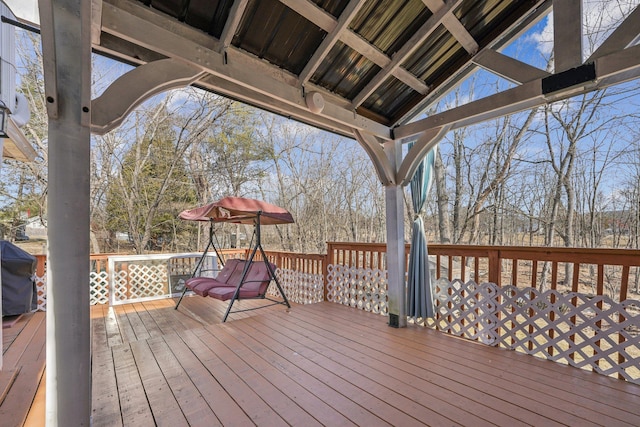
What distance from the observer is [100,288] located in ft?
17.1

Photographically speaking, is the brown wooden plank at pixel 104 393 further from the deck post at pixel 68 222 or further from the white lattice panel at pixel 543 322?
the white lattice panel at pixel 543 322

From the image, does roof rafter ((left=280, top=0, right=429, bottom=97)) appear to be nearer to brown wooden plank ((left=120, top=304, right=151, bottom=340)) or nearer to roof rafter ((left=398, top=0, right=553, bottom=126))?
roof rafter ((left=398, top=0, right=553, bottom=126))

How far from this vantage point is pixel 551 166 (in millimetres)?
7414

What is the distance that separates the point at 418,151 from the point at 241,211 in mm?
2698

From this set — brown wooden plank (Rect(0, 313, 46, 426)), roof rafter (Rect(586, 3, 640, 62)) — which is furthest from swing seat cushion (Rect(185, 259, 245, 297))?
roof rafter (Rect(586, 3, 640, 62))

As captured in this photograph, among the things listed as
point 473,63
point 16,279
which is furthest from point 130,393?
point 473,63

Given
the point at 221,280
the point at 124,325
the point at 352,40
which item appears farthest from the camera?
the point at 221,280

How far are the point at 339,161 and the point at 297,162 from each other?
4.80ft

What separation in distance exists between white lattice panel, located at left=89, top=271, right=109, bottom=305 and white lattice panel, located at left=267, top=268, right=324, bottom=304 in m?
3.08

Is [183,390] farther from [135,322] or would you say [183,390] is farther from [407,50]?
[407,50]

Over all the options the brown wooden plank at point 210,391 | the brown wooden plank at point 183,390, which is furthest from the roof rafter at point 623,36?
the brown wooden plank at point 183,390

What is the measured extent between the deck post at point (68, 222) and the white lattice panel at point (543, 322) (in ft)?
11.6

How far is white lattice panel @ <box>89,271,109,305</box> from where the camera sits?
514cm

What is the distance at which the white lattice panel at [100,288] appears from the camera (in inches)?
202
